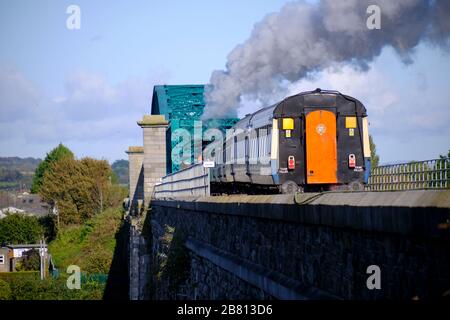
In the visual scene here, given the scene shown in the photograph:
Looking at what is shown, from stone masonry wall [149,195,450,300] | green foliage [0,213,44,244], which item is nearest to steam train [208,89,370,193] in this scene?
stone masonry wall [149,195,450,300]

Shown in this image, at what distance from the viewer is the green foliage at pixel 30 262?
63.0 metres

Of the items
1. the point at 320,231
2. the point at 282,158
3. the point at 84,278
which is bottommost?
the point at 84,278

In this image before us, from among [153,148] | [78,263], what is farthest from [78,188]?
[153,148]

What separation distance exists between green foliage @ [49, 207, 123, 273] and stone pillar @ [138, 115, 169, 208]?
17.6m

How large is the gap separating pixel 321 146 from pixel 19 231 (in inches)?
2462

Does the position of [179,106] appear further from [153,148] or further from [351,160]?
[351,160]

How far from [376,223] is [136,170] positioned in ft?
165

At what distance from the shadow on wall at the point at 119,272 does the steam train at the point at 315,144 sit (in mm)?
24819

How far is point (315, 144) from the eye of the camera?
63.2 feet

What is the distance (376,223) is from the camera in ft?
23.3
